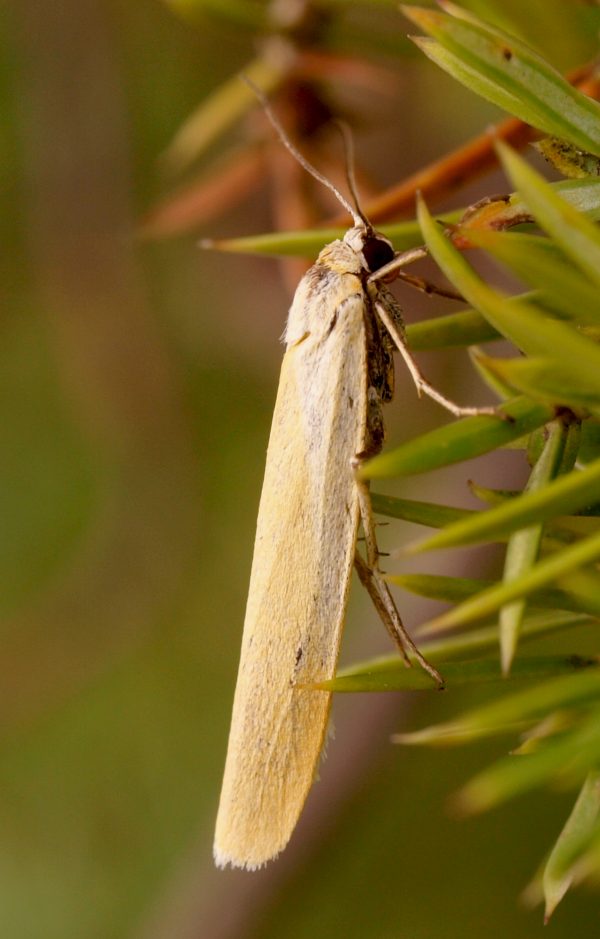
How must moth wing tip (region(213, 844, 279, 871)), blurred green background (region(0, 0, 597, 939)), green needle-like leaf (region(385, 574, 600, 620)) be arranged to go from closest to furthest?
green needle-like leaf (region(385, 574, 600, 620)), moth wing tip (region(213, 844, 279, 871)), blurred green background (region(0, 0, 597, 939))

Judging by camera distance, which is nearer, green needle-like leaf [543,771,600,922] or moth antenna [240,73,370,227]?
green needle-like leaf [543,771,600,922]

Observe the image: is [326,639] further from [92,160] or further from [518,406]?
[92,160]

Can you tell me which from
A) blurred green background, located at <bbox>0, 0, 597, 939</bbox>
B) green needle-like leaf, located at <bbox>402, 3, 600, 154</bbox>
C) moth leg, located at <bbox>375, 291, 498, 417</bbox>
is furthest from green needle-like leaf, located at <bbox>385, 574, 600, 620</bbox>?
blurred green background, located at <bbox>0, 0, 597, 939</bbox>

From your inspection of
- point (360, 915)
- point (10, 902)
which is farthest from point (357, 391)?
point (10, 902)

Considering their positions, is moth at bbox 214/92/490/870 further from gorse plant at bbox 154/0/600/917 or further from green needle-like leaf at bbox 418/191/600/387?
green needle-like leaf at bbox 418/191/600/387

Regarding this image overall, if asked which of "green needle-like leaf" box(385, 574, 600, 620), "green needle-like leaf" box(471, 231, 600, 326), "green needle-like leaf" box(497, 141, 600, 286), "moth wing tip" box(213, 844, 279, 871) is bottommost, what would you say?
"moth wing tip" box(213, 844, 279, 871)

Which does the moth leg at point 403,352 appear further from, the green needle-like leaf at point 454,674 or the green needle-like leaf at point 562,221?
the green needle-like leaf at point 562,221

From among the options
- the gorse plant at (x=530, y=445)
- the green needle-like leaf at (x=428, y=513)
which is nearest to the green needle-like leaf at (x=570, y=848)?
the gorse plant at (x=530, y=445)

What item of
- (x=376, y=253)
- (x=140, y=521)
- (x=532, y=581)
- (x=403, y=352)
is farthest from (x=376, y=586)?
(x=140, y=521)
